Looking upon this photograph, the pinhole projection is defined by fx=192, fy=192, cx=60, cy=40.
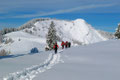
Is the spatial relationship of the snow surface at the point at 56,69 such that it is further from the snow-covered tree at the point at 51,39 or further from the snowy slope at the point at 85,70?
the snow-covered tree at the point at 51,39

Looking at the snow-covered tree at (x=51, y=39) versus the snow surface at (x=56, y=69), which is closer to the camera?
the snow surface at (x=56, y=69)

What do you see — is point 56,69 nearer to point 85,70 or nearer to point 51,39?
point 85,70

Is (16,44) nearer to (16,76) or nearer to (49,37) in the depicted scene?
(49,37)

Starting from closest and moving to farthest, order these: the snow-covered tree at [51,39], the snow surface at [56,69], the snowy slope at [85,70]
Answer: the snow surface at [56,69]
the snowy slope at [85,70]
the snow-covered tree at [51,39]

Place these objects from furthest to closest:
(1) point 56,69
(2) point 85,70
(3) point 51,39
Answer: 1. (3) point 51,39
2. (1) point 56,69
3. (2) point 85,70

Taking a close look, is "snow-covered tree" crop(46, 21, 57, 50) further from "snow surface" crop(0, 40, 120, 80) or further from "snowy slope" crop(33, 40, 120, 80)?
"snow surface" crop(0, 40, 120, 80)

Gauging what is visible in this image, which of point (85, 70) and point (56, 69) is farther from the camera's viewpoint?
point (56, 69)

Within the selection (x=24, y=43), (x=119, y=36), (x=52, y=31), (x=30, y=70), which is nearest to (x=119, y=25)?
(x=119, y=36)

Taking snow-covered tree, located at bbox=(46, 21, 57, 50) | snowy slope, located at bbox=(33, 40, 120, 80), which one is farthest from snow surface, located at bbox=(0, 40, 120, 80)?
snow-covered tree, located at bbox=(46, 21, 57, 50)

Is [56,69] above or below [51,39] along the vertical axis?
below

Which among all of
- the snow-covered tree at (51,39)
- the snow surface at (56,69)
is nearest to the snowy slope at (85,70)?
the snow surface at (56,69)

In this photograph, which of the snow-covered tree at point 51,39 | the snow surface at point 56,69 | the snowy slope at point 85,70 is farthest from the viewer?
the snow-covered tree at point 51,39

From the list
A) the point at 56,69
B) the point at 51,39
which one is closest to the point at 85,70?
the point at 56,69

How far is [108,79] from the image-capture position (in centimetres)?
828
